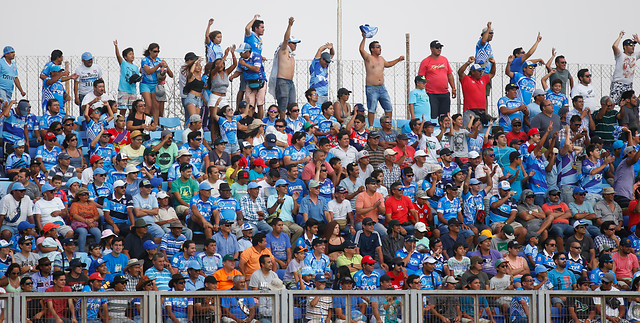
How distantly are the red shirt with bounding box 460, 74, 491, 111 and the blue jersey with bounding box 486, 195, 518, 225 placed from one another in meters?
3.35

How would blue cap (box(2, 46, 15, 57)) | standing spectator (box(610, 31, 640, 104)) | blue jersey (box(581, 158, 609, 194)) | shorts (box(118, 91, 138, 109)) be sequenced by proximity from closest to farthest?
blue jersey (box(581, 158, 609, 194)), shorts (box(118, 91, 138, 109)), blue cap (box(2, 46, 15, 57)), standing spectator (box(610, 31, 640, 104))

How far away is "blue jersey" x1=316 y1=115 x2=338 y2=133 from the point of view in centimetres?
2005

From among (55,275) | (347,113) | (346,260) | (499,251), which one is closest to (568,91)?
(347,113)

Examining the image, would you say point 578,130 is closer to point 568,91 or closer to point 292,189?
point 568,91

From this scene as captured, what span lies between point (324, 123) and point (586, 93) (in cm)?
560

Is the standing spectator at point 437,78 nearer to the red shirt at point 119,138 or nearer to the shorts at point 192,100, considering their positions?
the shorts at point 192,100

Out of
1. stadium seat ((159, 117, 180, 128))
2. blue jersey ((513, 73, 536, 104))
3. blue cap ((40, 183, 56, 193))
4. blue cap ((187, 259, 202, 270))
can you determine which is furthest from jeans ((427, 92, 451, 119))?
blue cap ((40, 183, 56, 193))

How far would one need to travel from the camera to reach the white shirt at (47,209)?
16453 millimetres

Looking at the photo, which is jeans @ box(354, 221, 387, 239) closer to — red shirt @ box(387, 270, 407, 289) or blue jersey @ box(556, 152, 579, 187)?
red shirt @ box(387, 270, 407, 289)

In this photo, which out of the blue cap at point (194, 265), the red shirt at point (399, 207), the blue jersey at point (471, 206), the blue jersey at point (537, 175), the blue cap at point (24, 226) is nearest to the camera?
the blue cap at point (194, 265)

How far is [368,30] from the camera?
21094mm

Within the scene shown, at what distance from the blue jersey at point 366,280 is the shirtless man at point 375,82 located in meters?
5.91

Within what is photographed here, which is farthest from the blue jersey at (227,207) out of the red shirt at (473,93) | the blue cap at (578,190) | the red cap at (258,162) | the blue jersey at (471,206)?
the red shirt at (473,93)

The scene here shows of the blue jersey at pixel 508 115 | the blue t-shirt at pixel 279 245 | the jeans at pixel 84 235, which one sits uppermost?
the blue jersey at pixel 508 115
